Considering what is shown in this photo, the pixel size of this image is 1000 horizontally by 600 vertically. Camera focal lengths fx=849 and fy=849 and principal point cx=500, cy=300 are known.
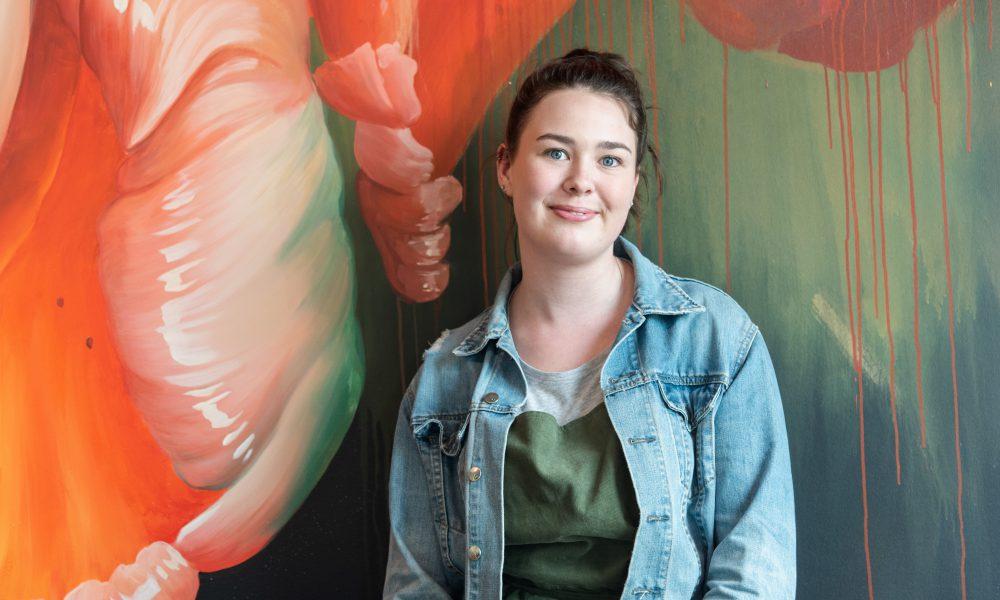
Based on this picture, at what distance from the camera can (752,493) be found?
1.27 metres

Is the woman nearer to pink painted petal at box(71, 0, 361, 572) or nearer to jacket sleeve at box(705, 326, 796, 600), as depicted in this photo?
jacket sleeve at box(705, 326, 796, 600)

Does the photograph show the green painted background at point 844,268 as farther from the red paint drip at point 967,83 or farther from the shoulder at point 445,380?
the shoulder at point 445,380

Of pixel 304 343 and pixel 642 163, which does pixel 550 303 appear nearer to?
pixel 642 163

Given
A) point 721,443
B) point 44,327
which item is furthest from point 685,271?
point 44,327

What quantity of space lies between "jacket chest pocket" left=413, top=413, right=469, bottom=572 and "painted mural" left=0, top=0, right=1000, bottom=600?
19cm

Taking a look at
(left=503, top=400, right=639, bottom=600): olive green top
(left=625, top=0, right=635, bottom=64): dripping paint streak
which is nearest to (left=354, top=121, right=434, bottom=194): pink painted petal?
(left=625, top=0, right=635, bottom=64): dripping paint streak

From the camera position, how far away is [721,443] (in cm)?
130

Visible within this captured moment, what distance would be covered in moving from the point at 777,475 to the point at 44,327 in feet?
4.17

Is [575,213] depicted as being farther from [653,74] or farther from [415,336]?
[415,336]

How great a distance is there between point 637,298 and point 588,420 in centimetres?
21

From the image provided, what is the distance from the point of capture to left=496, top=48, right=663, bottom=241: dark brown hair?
1392 millimetres

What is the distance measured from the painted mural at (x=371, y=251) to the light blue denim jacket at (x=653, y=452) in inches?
6.4

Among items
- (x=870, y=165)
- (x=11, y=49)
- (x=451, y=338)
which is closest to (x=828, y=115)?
(x=870, y=165)

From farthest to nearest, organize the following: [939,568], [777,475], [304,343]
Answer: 1. [304,343]
2. [939,568]
3. [777,475]
